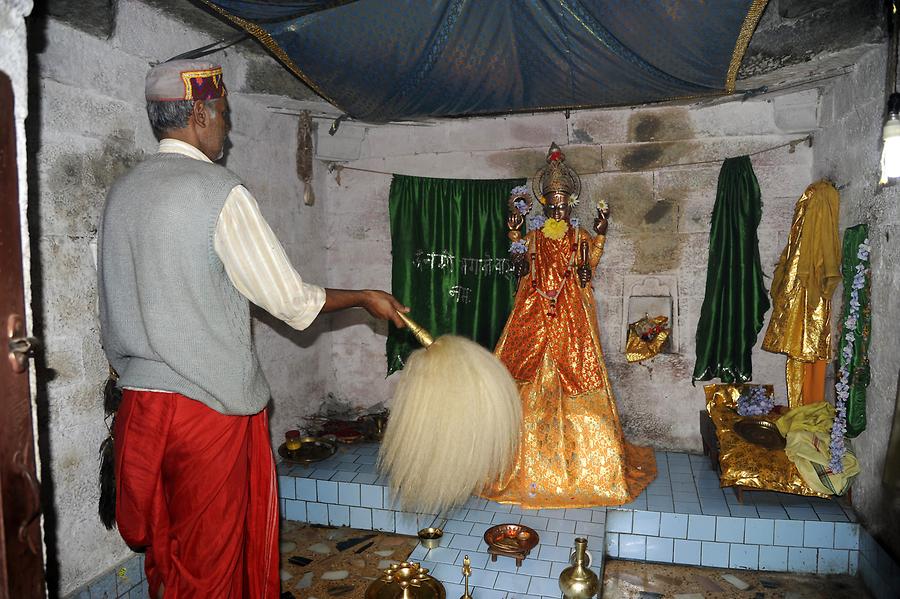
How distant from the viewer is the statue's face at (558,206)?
193 inches

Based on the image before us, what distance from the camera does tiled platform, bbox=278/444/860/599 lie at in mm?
3684

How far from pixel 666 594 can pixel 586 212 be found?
3268 mm

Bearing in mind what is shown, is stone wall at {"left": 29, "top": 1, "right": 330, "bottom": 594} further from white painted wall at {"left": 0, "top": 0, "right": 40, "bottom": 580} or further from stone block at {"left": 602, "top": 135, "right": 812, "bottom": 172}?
stone block at {"left": 602, "top": 135, "right": 812, "bottom": 172}

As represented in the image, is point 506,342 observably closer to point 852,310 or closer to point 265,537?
point 852,310

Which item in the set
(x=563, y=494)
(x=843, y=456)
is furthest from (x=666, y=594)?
(x=843, y=456)

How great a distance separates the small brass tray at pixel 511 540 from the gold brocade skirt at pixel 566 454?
0.51 meters

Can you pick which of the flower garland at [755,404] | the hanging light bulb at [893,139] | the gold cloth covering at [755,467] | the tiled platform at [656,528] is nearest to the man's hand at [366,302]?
the tiled platform at [656,528]

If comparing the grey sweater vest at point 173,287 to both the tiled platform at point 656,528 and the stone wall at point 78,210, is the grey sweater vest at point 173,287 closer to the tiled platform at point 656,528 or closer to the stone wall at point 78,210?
the stone wall at point 78,210

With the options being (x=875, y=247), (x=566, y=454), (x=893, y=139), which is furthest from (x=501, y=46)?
(x=566, y=454)

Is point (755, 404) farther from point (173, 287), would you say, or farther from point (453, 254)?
point (173, 287)

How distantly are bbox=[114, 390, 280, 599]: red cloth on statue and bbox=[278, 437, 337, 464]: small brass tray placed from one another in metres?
2.72

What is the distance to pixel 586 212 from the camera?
5.51 metres

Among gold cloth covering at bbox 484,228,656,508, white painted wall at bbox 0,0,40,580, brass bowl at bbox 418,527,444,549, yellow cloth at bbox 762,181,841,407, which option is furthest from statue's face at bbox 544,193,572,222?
white painted wall at bbox 0,0,40,580

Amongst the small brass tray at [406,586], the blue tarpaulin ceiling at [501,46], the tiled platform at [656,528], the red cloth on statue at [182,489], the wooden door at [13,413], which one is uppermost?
the blue tarpaulin ceiling at [501,46]
